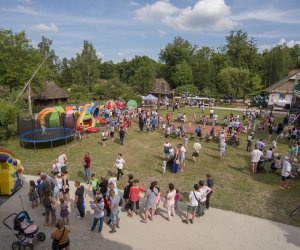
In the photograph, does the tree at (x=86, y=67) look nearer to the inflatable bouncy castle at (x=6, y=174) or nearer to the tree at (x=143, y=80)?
the tree at (x=143, y=80)

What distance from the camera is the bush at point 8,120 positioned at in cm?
1953

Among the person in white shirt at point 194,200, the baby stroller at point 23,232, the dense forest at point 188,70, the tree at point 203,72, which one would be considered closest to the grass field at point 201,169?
the person in white shirt at point 194,200

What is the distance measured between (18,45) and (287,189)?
3183cm

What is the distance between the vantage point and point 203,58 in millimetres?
58406

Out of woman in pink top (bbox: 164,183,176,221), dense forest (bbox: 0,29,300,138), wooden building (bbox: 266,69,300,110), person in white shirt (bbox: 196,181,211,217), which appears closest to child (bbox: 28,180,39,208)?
woman in pink top (bbox: 164,183,176,221)

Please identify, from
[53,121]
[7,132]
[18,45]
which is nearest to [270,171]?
[53,121]

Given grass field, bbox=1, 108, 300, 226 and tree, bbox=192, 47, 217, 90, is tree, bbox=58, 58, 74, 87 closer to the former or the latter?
tree, bbox=192, 47, 217, 90

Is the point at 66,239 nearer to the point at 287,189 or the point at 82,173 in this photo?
the point at 82,173

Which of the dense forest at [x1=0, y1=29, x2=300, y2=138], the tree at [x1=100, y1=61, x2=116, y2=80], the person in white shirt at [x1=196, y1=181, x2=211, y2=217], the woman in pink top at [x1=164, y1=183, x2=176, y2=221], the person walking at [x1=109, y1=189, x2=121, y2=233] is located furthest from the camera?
the tree at [x1=100, y1=61, x2=116, y2=80]

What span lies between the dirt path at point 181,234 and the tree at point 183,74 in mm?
46106

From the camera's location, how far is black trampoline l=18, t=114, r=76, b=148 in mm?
18453

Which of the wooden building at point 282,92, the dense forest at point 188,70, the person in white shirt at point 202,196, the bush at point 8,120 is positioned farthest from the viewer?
the dense forest at point 188,70

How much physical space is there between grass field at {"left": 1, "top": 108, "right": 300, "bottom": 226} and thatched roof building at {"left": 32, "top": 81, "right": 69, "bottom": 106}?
2186 centimetres

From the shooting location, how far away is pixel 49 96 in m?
41.6
